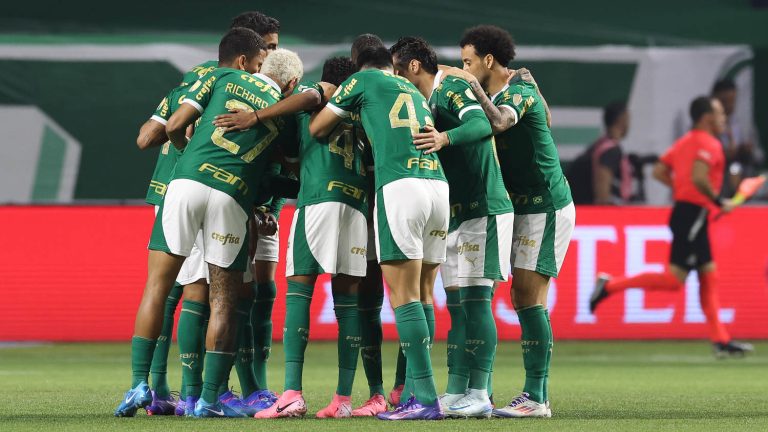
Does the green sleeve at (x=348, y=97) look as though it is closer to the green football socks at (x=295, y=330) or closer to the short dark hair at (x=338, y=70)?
the short dark hair at (x=338, y=70)

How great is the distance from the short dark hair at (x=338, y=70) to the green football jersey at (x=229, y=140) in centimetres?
45

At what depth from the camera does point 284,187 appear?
7504 mm

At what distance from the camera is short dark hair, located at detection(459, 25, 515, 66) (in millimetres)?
7309

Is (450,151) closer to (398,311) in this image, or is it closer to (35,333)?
(398,311)

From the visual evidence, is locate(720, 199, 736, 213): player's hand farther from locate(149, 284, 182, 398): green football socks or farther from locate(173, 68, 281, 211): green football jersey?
locate(173, 68, 281, 211): green football jersey

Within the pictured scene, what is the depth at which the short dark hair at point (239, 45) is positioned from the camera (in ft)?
24.0

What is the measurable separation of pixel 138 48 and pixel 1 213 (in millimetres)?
2366

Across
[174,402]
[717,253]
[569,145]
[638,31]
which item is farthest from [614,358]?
[174,402]

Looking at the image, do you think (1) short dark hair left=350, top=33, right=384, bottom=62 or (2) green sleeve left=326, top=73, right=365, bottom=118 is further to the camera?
(1) short dark hair left=350, top=33, right=384, bottom=62

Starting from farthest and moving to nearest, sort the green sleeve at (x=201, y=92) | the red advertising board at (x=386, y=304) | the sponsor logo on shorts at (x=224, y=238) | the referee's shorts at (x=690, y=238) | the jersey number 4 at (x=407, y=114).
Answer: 1. the red advertising board at (x=386, y=304)
2. the referee's shorts at (x=690, y=238)
3. the green sleeve at (x=201, y=92)
4. the sponsor logo on shorts at (x=224, y=238)
5. the jersey number 4 at (x=407, y=114)

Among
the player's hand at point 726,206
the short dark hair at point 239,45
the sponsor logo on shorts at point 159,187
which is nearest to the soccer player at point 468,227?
the short dark hair at point 239,45

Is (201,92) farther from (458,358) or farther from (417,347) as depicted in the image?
(458,358)

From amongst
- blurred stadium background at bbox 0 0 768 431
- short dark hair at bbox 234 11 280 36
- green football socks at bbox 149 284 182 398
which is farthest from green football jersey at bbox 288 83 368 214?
blurred stadium background at bbox 0 0 768 431

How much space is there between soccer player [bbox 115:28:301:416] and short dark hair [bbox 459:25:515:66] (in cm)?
116
